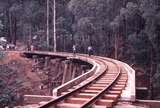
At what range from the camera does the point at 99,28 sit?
44.7 metres

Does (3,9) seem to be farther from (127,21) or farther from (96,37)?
(127,21)

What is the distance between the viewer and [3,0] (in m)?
57.2

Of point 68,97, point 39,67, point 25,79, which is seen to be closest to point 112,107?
point 68,97

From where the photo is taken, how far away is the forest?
115ft

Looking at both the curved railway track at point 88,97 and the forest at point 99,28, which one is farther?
the forest at point 99,28

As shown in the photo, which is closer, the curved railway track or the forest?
the curved railway track

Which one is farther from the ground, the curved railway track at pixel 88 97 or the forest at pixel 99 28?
the forest at pixel 99 28

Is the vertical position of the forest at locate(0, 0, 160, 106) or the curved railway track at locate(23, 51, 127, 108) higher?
the forest at locate(0, 0, 160, 106)

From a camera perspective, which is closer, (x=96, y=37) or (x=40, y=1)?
(x=96, y=37)

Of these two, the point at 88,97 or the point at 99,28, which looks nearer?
the point at 88,97

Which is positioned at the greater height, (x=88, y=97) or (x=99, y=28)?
(x=99, y=28)

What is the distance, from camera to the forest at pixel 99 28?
35094 mm

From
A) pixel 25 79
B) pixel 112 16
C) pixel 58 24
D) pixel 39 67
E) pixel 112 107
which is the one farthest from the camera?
pixel 58 24

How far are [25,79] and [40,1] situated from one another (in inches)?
971
